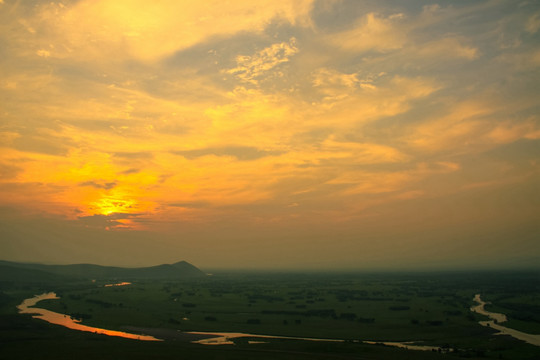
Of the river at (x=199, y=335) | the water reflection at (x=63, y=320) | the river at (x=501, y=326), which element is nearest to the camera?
the river at (x=199, y=335)

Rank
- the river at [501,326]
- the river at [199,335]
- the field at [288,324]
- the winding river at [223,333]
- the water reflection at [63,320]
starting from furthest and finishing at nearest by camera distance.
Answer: the water reflection at [63,320] < the river at [501,326] < the winding river at [223,333] < the river at [199,335] < the field at [288,324]

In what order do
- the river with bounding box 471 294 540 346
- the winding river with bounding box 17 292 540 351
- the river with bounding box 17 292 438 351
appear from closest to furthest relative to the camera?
the river with bounding box 17 292 438 351 → the winding river with bounding box 17 292 540 351 → the river with bounding box 471 294 540 346

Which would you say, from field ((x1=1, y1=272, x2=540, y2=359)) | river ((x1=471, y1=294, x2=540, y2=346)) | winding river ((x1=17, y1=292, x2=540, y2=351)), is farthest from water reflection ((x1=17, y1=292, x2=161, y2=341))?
river ((x1=471, y1=294, x2=540, y2=346))

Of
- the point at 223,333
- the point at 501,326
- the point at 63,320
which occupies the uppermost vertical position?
the point at 63,320

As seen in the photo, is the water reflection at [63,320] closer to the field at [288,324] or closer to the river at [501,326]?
the field at [288,324]

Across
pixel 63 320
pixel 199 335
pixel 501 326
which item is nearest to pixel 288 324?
pixel 199 335

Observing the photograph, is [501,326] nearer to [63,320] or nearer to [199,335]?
[199,335]

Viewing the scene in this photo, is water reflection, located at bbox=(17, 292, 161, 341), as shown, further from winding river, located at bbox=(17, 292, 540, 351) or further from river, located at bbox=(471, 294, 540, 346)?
river, located at bbox=(471, 294, 540, 346)

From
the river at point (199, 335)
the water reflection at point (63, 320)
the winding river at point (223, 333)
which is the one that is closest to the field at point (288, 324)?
the river at point (199, 335)

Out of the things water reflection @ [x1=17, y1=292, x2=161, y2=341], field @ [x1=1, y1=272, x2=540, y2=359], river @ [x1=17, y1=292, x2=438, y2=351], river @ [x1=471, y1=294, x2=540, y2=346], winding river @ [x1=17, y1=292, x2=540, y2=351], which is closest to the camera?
field @ [x1=1, y1=272, x2=540, y2=359]

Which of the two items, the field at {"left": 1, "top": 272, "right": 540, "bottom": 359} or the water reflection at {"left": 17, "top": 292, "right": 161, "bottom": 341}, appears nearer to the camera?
the field at {"left": 1, "top": 272, "right": 540, "bottom": 359}

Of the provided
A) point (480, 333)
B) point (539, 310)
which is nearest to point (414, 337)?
point (480, 333)

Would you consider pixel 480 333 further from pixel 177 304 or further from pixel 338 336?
pixel 177 304
